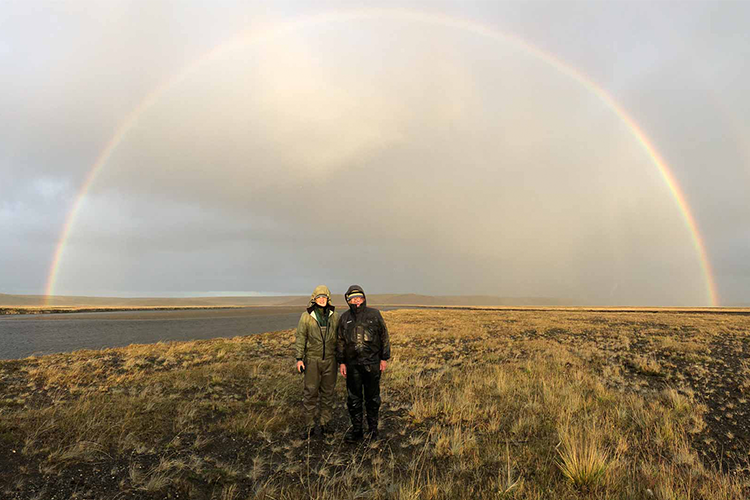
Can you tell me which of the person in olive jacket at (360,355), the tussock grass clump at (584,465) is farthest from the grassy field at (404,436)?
the person in olive jacket at (360,355)

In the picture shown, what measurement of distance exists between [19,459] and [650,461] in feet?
31.0

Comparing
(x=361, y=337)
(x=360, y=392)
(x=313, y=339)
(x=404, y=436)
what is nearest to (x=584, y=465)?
(x=404, y=436)

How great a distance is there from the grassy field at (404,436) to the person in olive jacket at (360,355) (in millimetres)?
547

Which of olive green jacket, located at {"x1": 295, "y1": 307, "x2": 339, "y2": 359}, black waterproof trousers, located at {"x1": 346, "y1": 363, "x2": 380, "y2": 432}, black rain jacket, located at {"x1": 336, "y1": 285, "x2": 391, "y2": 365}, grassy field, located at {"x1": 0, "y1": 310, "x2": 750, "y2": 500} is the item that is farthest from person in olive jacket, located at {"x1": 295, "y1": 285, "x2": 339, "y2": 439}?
grassy field, located at {"x1": 0, "y1": 310, "x2": 750, "y2": 500}

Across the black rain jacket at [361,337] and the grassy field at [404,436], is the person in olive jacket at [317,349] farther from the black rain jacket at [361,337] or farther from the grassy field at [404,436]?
the grassy field at [404,436]

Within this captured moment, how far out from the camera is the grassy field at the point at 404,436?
4.67 meters

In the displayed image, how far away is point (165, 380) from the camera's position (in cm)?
1108

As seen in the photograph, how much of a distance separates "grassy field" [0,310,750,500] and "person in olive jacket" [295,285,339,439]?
2.67 ft

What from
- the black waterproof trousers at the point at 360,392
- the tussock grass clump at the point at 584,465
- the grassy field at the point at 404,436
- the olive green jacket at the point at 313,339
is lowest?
the grassy field at the point at 404,436

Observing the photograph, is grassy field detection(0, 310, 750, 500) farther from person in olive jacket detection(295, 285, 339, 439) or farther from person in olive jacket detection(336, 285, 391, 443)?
person in olive jacket detection(295, 285, 339, 439)

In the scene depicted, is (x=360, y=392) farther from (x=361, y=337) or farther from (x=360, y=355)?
(x=361, y=337)

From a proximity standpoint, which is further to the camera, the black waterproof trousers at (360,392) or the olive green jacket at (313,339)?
the olive green jacket at (313,339)

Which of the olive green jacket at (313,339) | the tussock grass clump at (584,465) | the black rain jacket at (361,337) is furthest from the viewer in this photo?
the olive green jacket at (313,339)

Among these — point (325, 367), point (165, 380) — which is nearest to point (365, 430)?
point (325, 367)
